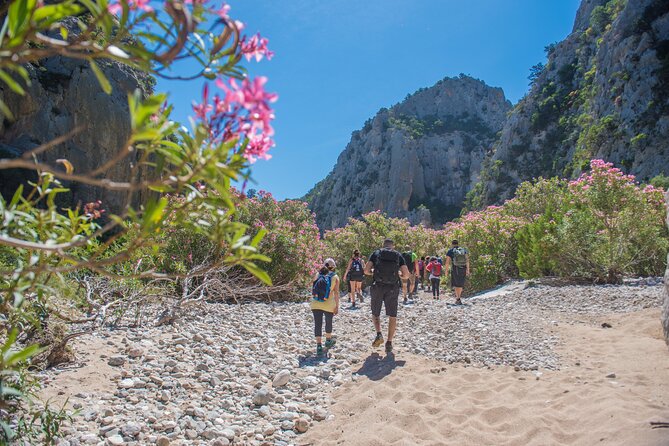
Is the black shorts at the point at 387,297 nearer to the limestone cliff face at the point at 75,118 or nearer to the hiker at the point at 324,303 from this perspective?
the hiker at the point at 324,303

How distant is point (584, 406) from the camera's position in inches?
138

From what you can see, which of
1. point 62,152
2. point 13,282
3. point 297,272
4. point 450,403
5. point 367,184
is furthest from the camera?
point 367,184

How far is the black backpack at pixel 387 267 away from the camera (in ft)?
19.1

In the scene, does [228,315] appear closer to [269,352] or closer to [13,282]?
[269,352]

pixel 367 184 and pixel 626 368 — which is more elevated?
pixel 367 184

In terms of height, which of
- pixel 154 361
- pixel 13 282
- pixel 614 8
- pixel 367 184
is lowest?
pixel 154 361

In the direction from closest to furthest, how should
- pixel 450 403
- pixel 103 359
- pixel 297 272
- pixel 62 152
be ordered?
pixel 450 403 < pixel 103 359 < pixel 297 272 < pixel 62 152

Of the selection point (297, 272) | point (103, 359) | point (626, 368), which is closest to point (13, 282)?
point (103, 359)

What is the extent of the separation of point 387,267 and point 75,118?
23827 millimetres

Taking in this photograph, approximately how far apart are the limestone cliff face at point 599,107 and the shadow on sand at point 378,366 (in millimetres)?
29434

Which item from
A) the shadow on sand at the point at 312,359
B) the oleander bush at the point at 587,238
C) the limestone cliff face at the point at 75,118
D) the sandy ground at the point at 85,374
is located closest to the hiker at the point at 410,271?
the oleander bush at the point at 587,238

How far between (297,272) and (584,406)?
8291 mm

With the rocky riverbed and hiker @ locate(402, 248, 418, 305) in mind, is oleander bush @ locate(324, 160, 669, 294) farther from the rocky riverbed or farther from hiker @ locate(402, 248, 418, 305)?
hiker @ locate(402, 248, 418, 305)

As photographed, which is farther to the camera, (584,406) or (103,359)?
(103,359)
